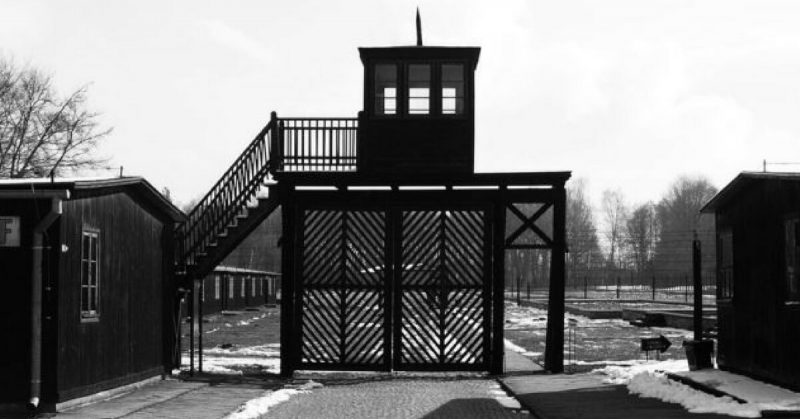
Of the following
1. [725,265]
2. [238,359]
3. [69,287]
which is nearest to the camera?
[69,287]

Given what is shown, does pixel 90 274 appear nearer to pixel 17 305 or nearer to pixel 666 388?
pixel 17 305

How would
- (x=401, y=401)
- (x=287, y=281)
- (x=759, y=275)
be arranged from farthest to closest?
(x=287, y=281)
(x=759, y=275)
(x=401, y=401)

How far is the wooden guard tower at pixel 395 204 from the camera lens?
922 inches

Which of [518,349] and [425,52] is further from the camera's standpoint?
[518,349]

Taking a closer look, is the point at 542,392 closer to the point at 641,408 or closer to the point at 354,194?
the point at 641,408

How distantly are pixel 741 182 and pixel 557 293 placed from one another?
16.5ft

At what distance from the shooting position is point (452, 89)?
2398 cm

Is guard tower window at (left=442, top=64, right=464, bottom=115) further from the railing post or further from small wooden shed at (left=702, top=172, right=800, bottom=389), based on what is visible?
small wooden shed at (left=702, top=172, right=800, bottom=389)

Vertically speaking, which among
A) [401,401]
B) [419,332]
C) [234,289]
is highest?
[234,289]

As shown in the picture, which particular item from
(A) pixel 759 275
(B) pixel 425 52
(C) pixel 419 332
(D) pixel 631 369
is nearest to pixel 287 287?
(C) pixel 419 332

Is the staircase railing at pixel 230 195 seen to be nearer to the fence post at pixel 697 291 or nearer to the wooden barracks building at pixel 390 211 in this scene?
the wooden barracks building at pixel 390 211

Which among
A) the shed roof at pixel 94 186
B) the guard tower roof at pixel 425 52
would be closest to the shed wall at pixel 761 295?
the guard tower roof at pixel 425 52

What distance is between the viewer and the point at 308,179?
2334 centimetres

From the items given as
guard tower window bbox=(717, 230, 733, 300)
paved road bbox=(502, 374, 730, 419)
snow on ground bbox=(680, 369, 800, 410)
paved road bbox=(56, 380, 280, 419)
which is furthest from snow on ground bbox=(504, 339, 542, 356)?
paved road bbox=(56, 380, 280, 419)
